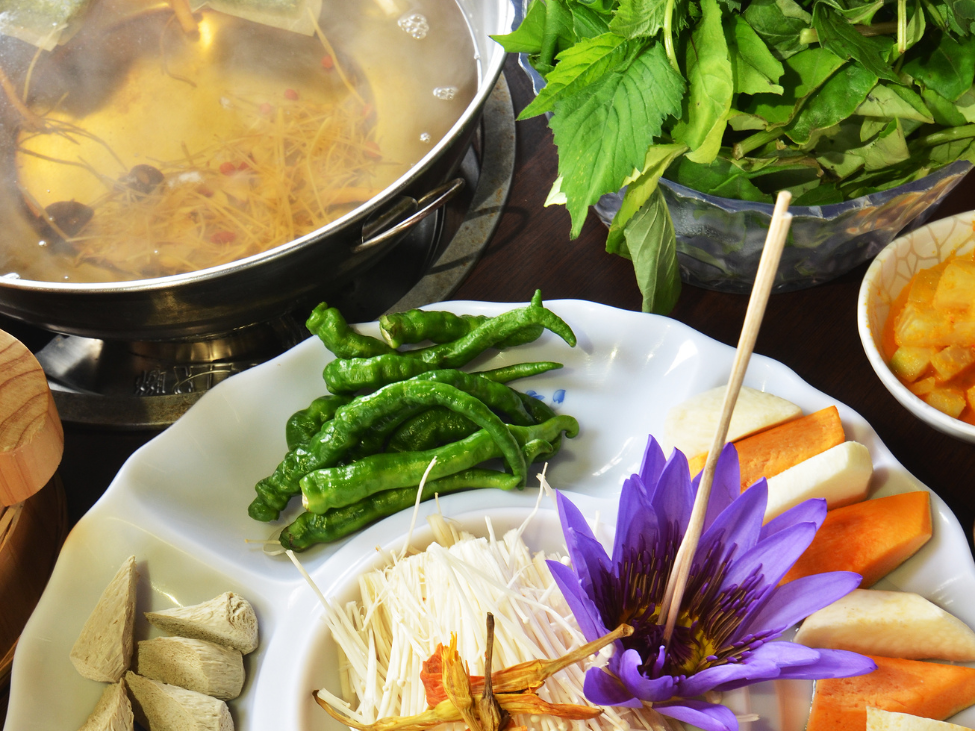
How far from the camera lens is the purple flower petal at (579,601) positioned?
0.92m

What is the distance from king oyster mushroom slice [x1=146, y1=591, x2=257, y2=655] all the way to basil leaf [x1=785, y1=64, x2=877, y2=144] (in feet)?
3.58

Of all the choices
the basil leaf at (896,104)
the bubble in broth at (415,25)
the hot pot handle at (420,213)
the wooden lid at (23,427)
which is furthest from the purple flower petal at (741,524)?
the bubble in broth at (415,25)

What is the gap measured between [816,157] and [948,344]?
0.36m

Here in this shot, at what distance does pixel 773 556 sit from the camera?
0.92m

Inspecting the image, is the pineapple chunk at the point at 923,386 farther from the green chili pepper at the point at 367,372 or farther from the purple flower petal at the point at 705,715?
the green chili pepper at the point at 367,372

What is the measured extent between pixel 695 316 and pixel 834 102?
0.49 m

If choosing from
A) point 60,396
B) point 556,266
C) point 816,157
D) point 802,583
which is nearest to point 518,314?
point 556,266

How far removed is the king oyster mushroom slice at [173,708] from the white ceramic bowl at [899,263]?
1.10 meters

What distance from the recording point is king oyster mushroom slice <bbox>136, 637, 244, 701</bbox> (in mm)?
1077

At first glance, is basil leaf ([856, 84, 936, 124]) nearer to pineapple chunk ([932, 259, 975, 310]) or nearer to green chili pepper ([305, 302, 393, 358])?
pineapple chunk ([932, 259, 975, 310])

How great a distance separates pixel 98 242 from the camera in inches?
58.8

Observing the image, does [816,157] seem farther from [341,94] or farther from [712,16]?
[341,94]

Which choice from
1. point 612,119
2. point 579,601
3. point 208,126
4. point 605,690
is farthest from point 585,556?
point 208,126

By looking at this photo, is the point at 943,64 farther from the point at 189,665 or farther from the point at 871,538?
the point at 189,665
